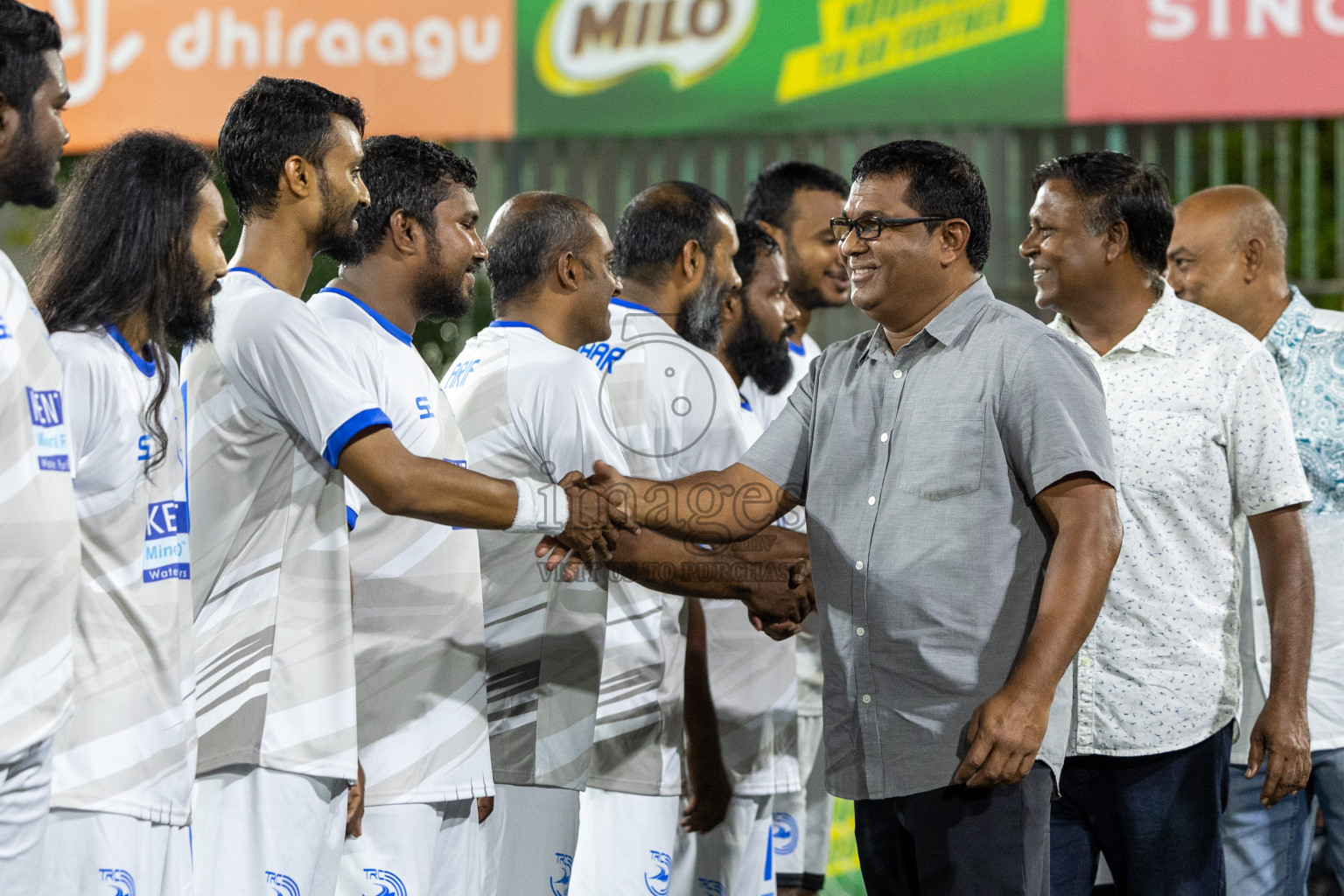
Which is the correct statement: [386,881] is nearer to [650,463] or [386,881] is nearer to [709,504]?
[709,504]

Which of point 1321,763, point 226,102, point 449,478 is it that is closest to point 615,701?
point 449,478

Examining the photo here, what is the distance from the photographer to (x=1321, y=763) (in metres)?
3.95

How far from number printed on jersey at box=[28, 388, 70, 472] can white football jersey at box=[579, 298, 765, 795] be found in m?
1.90

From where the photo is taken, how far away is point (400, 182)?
3484mm

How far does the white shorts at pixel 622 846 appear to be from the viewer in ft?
12.5

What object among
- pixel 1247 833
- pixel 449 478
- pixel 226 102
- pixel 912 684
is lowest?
pixel 1247 833

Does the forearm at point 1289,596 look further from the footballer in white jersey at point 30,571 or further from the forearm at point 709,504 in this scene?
the footballer in white jersey at point 30,571

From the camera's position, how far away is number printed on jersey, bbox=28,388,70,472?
2.19 meters

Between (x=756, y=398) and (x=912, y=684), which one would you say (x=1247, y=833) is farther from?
(x=756, y=398)

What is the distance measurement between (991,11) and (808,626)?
4.27 m

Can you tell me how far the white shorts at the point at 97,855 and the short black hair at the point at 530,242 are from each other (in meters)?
1.90

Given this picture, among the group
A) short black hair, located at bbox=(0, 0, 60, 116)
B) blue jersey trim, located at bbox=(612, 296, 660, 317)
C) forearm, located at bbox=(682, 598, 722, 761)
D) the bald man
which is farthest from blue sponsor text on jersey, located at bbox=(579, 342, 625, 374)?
short black hair, located at bbox=(0, 0, 60, 116)

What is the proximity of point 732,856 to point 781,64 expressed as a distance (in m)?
5.03

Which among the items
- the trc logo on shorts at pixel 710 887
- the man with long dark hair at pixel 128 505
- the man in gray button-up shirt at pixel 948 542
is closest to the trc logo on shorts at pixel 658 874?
the trc logo on shorts at pixel 710 887
